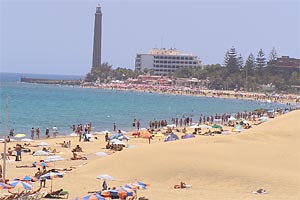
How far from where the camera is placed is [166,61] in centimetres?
19175

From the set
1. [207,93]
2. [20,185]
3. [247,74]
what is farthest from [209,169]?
[247,74]

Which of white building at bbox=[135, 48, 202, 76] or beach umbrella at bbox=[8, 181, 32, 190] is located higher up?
white building at bbox=[135, 48, 202, 76]

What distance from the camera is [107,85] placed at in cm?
16662

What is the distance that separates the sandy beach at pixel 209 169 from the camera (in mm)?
19953

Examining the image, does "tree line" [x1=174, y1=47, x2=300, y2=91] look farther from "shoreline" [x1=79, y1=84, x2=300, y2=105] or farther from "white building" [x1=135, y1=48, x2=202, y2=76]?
"white building" [x1=135, y1=48, x2=202, y2=76]

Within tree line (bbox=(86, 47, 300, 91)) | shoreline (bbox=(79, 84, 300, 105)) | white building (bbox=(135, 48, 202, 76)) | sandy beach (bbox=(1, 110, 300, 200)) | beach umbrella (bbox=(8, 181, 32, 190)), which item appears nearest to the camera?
beach umbrella (bbox=(8, 181, 32, 190))

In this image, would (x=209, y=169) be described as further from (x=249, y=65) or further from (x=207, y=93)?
(x=249, y=65)

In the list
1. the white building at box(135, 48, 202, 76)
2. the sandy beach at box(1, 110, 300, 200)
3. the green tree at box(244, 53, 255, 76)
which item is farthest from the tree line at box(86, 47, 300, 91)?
the sandy beach at box(1, 110, 300, 200)

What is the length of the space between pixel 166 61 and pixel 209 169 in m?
171

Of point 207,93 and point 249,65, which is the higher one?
point 249,65

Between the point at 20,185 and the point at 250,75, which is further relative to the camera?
the point at 250,75

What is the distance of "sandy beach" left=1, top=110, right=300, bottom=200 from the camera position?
20.0m

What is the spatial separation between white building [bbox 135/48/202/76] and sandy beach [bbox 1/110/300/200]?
165156 millimetres

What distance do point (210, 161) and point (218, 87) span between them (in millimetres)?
126969
